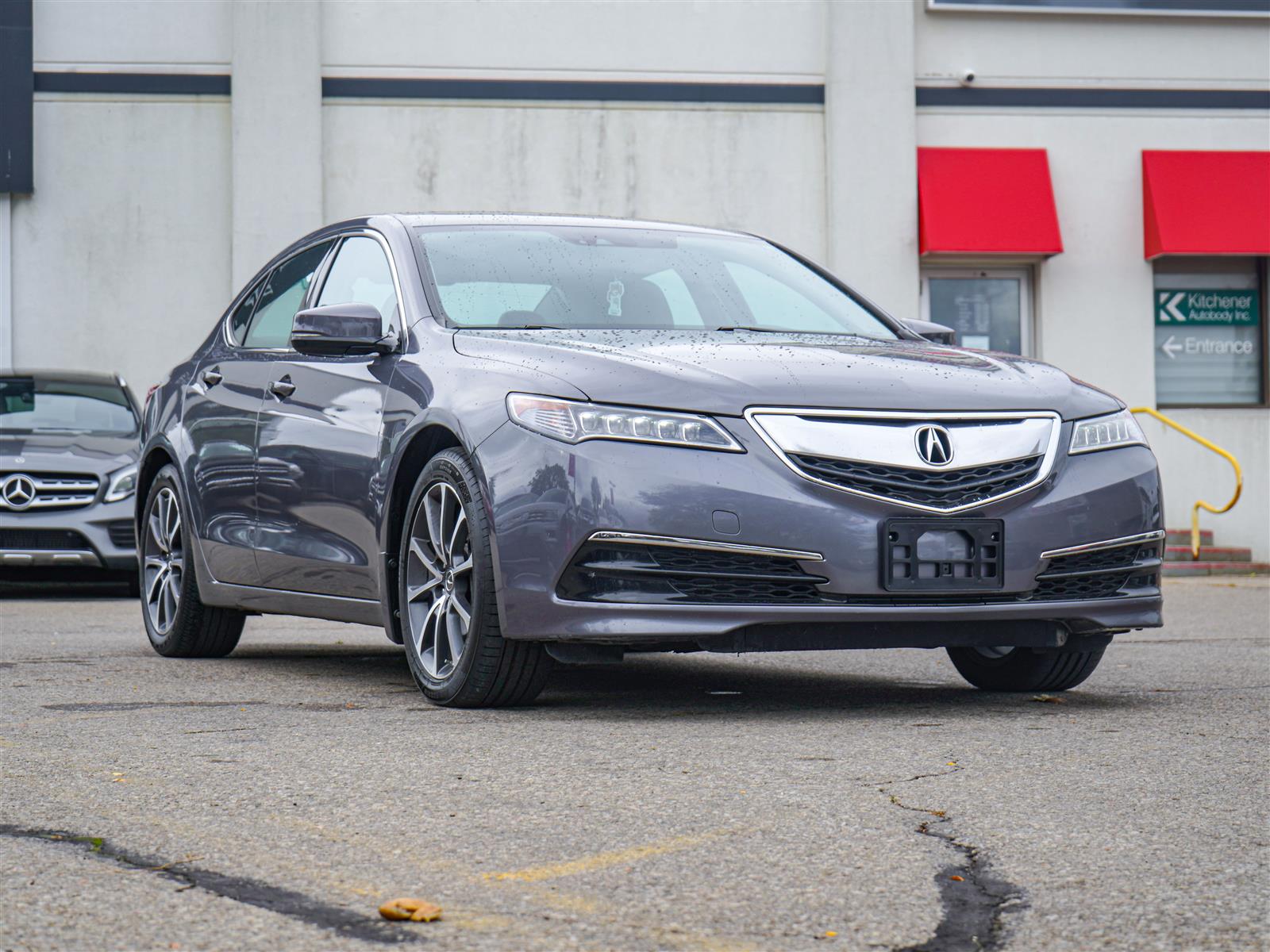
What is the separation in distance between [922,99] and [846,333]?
13.3 m

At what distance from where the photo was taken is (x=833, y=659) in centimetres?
750

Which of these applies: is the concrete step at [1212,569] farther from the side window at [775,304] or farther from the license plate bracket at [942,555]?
the license plate bracket at [942,555]

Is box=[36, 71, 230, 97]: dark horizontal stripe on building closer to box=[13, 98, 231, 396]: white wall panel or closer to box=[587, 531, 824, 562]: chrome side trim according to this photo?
box=[13, 98, 231, 396]: white wall panel

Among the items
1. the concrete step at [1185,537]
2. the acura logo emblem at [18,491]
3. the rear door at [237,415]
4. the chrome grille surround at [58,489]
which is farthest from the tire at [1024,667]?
the concrete step at [1185,537]

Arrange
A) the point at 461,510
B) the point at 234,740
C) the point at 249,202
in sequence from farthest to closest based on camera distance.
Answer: the point at 249,202 → the point at 461,510 → the point at 234,740

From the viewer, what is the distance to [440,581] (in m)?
5.55

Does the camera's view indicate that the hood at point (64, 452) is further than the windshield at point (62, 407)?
No

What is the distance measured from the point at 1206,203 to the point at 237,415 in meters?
14.2

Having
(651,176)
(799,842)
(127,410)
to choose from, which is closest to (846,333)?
(799,842)

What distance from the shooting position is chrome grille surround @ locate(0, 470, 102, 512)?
40.1 feet

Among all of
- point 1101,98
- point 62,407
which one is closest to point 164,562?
point 62,407

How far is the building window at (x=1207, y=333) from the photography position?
1952cm

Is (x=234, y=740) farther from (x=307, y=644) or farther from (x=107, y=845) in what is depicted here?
(x=307, y=644)

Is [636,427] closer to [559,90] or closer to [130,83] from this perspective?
[559,90]
